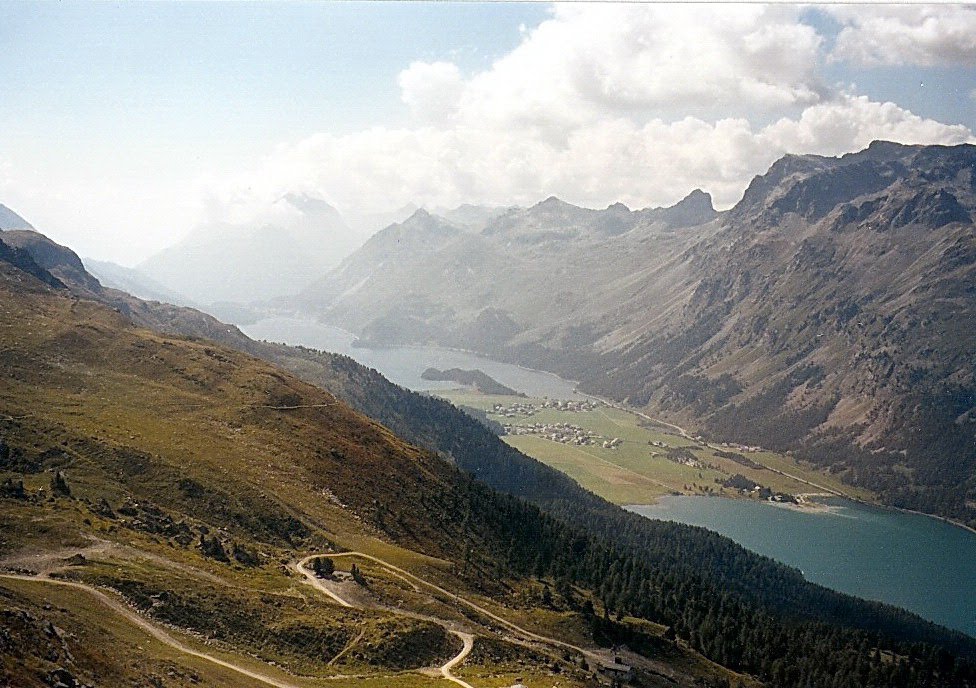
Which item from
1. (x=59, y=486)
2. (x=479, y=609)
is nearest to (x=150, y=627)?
(x=59, y=486)

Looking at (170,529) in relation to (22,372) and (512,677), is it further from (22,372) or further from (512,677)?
(22,372)

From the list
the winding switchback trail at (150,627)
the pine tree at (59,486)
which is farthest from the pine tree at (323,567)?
the pine tree at (59,486)

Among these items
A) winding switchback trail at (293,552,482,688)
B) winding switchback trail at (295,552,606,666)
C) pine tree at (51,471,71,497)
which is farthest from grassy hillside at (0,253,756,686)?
winding switchback trail at (295,552,606,666)

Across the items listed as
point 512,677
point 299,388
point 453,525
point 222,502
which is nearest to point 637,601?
point 453,525

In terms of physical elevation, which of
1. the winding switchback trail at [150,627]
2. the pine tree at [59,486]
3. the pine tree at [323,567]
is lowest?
the winding switchback trail at [150,627]

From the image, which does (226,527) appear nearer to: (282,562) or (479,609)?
(282,562)

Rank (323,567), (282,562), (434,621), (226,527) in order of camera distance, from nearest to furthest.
→ 1. (434,621)
2. (323,567)
3. (282,562)
4. (226,527)

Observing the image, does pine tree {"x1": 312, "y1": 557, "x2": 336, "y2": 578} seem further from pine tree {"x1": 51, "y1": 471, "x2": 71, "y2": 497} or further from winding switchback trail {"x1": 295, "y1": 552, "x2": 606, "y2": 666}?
pine tree {"x1": 51, "y1": 471, "x2": 71, "y2": 497}

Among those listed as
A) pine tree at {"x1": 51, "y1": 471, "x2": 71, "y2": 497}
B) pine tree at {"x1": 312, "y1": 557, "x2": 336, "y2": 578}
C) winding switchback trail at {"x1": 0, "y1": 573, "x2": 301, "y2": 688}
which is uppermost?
pine tree at {"x1": 51, "y1": 471, "x2": 71, "y2": 497}

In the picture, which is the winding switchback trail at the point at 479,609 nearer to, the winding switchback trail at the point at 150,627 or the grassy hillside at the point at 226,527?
the grassy hillside at the point at 226,527

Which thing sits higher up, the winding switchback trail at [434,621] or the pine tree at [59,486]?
the pine tree at [59,486]
